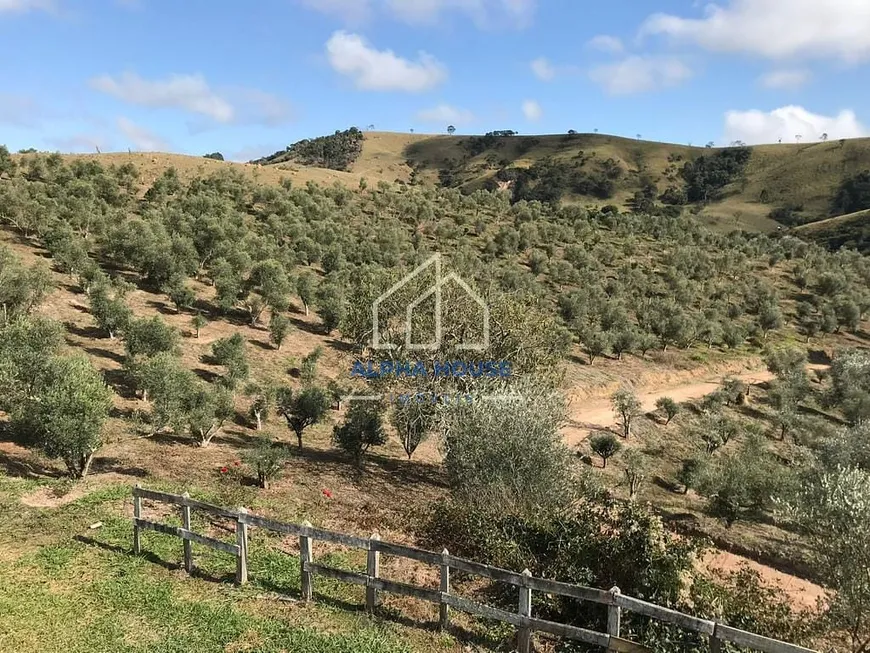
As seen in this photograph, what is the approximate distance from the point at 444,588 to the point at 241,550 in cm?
486

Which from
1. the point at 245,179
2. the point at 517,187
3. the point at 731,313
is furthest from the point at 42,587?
the point at 517,187

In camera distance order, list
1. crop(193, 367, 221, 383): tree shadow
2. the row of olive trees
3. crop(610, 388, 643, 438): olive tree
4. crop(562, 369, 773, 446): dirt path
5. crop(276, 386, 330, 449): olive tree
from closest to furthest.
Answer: the row of olive trees
crop(276, 386, 330, 449): olive tree
crop(193, 367, 221, 383): tree shadow
crop(610, 388, 643, 438): olive tree
crop(562, 369, 773, 446): dirt path

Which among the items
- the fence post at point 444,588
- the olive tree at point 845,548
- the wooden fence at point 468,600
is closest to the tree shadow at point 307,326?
the wooden fence at point 468,600

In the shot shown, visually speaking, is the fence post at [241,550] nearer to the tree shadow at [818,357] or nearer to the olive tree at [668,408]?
the olive tree at [668,408]

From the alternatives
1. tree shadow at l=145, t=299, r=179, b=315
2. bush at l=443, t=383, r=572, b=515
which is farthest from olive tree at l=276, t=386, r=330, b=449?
tree shadow at l=145, t=299, r=179, b=315

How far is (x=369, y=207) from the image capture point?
314 ft

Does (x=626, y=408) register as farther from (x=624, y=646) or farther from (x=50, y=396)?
(x=50, y=396)

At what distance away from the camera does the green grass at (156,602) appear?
1083cm

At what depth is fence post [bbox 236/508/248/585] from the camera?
12617 mm

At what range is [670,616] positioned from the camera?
9.60m

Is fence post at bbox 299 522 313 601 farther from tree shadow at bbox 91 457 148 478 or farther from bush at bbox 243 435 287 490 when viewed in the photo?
tree shadow at bbox 91 457 148 478

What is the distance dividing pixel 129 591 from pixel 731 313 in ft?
265

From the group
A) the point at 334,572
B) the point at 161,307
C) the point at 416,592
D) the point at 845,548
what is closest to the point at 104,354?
→ the point at 161,307

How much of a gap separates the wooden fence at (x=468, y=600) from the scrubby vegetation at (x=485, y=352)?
75.3 inches
